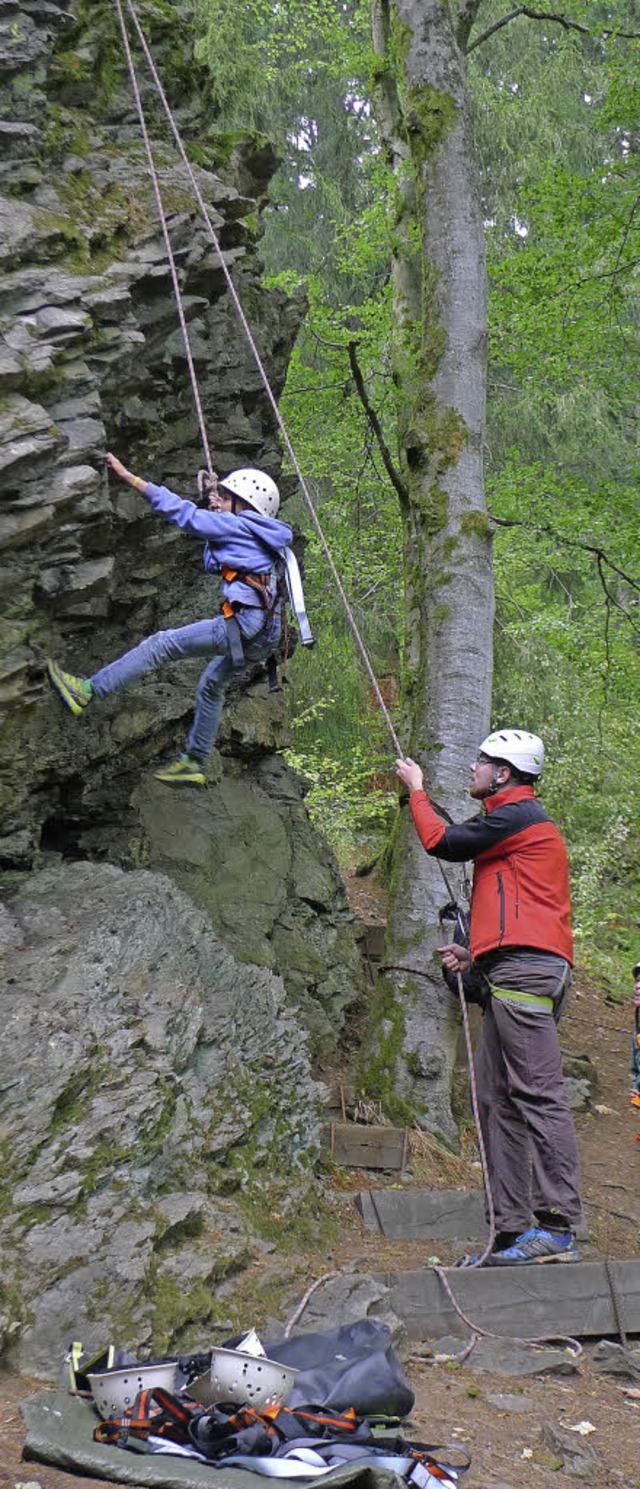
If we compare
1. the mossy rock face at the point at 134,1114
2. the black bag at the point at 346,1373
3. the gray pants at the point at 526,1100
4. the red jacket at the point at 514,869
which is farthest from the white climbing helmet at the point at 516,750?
the black bag at the point at 346,1373

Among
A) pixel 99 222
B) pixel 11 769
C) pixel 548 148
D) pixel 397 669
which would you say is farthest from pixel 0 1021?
pixel 548 148

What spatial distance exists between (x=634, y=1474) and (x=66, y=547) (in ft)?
15.5

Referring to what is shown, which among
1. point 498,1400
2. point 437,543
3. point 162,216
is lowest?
point 498,1400

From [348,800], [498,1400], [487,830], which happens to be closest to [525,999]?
[487,830]

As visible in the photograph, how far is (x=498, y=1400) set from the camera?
14.3ft

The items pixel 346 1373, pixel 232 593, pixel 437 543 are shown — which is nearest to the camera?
pixel 346 1373

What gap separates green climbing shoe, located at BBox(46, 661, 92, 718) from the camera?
20.3 ft

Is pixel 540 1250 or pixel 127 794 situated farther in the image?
pixel 127 794

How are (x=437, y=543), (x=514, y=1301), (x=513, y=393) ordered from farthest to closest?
(x=513, y=393) → (x=437, y=543) → (x=514, y=1301)

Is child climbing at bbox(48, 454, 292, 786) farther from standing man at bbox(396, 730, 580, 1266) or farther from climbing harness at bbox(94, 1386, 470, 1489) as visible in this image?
climbing harness at bbox(94, 1386, 470, 1489)

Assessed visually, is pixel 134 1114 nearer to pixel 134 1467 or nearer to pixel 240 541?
pixel 134 1467

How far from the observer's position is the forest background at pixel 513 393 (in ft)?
35.2

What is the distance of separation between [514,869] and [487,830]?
0.72ft

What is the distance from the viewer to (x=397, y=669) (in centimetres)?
1584
